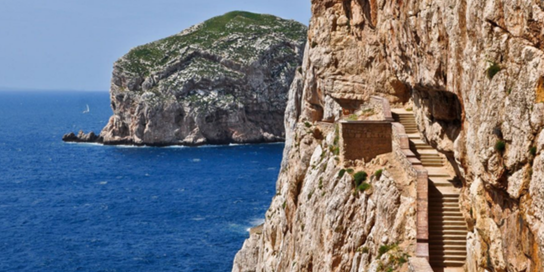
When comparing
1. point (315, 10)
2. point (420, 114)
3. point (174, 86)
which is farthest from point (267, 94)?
point (420, 114)

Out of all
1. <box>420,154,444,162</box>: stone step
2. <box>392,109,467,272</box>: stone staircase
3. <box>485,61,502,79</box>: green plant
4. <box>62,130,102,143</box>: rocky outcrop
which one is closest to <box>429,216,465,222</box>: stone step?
<box>392,109,467,272</box>: stone staircase

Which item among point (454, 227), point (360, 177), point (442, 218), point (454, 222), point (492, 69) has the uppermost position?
point (492, 69)

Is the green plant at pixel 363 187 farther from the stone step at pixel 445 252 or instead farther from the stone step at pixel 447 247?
the stone step at pixel 445 252

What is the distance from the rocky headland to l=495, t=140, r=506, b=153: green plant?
134065mm

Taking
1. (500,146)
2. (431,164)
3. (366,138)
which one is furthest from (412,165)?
(500,146)

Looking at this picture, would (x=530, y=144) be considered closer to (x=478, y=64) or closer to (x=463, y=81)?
(x=478, y=64)

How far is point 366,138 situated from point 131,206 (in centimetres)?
6659

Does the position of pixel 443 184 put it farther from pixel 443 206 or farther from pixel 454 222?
pixel 454 222

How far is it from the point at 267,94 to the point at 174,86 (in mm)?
22428

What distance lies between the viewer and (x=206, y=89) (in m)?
156

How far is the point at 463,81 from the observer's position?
19.8 meters

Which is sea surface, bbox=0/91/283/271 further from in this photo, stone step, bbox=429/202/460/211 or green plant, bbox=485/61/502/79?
green plant, bbox=485/61/502/79

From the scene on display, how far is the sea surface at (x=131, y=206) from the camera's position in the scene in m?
67.6

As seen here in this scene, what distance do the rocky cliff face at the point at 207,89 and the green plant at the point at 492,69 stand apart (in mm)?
133474
